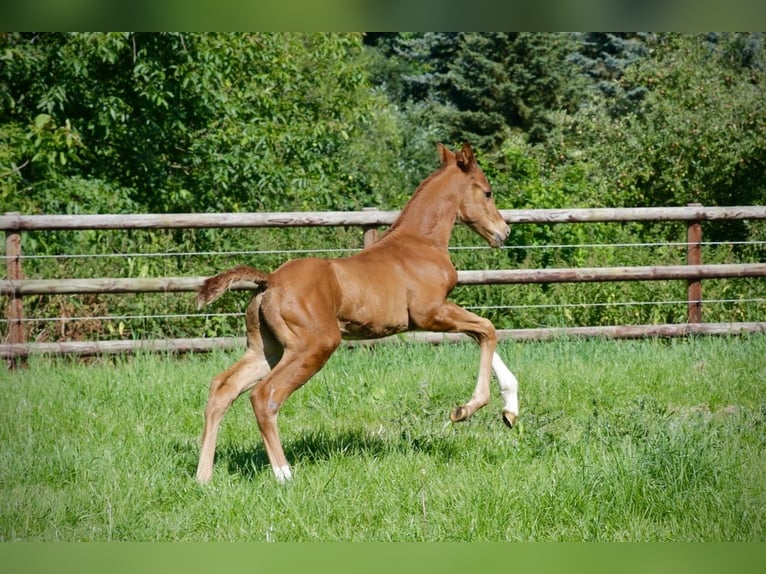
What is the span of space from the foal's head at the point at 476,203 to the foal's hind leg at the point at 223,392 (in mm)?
1720

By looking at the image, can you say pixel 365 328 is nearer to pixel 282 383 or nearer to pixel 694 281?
pixel 282 383

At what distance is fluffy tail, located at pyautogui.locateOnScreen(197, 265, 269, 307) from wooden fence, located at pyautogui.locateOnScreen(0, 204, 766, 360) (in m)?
4.09

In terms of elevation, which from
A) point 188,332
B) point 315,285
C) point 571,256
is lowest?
point 188,332

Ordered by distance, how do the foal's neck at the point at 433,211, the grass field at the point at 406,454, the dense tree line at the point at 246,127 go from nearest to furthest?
the grass field at the point at 406,454 < the foal's neck at the point at 433,211 < the dense tree line at the point at 246,127

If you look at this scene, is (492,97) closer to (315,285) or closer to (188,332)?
(188,332)

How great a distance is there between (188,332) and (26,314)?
1.77m

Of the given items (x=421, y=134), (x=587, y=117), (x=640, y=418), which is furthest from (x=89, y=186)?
(x=421, y=134)

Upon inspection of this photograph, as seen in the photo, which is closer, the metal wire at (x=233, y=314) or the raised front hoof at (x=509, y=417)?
the raised front hoof at (x=509, y=417)

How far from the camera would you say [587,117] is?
19609 mm

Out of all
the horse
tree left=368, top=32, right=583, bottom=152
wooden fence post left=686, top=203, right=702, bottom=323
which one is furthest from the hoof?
tree left=368, top=32, right=583, bottom=152

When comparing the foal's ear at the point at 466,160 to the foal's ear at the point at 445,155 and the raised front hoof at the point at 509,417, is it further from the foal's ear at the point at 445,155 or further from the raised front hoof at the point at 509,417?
the raised front hoof at the point at 509,417

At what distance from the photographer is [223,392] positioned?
5.07 meters

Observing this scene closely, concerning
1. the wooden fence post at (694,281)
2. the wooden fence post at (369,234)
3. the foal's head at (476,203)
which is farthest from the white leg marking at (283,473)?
the wooden fence post at (694,281)

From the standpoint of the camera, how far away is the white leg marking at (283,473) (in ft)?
15.5
